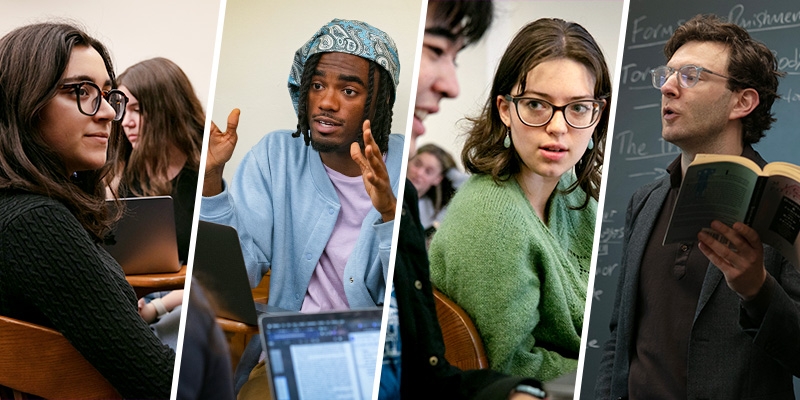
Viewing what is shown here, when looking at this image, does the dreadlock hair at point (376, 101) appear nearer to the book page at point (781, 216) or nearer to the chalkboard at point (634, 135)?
the chalkboard at point (634, 135)

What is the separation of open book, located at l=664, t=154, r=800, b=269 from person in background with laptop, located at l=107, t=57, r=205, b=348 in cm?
164

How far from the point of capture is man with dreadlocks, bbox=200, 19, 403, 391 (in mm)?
2951

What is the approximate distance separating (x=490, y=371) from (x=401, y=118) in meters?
0.89

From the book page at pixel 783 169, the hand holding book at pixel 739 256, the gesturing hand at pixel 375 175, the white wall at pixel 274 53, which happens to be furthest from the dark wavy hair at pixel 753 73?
the gesturing hand at pixel 375 175

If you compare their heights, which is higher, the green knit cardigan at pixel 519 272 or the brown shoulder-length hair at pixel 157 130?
the brown shoulder-length hair at pixel 157 130

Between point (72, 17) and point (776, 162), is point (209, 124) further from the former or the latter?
point (776, 162)

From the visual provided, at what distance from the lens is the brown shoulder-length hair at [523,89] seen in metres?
2.85

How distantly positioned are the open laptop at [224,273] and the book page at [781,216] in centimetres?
155

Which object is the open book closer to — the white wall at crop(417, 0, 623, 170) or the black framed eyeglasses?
the white wall at crop(417, 0, 623, 170)

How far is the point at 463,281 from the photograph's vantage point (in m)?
2.86

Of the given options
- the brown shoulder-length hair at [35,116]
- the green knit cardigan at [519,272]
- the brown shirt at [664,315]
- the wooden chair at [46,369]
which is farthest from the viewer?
the green knit cardigan at [519,272]

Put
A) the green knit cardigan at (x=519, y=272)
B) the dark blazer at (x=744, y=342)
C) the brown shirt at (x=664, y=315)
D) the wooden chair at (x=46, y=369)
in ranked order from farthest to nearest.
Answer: the green knit cardigan at (x=519, y=272) < the brown shirt at (x=664, y=315) < the dark blazer at (x=744, y=342) < the wooden chair at (x=46, y=369)

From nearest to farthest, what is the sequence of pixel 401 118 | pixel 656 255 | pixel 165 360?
pixel 165 360 < pixel 656 255 < pixel 401 118

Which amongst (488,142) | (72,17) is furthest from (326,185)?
(72,17)
